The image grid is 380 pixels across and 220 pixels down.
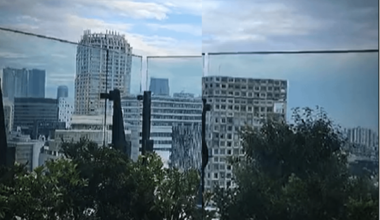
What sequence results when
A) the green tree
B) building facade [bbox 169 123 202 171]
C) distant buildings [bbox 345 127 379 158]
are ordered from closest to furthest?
distant buildings [bbox 345 127 379 158] < the green tree < building facade [bbox 169 123 202 171]

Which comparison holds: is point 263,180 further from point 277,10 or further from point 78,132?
point 78,132

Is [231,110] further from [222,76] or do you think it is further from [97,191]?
[97,191]

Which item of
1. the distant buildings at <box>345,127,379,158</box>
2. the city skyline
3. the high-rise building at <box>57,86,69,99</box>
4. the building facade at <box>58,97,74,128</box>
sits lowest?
the distant buildings at <box>345,127,379,158</box>

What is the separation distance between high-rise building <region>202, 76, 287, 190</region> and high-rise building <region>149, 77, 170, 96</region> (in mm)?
178

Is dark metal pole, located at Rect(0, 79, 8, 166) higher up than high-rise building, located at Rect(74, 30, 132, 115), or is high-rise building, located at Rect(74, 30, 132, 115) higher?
high-rise building, located at Rect(74, 30, 132, 115)

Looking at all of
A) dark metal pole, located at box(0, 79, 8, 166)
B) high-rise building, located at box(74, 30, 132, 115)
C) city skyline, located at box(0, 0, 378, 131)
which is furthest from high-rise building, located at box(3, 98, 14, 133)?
high-rise building, located at box(74, 30, 132, 115)

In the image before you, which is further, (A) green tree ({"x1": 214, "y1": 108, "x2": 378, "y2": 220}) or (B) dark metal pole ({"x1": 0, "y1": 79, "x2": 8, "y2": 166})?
(B) dark metal pole ({"x1": 0, "y1": 79, "x2": 8, "y2": 166})

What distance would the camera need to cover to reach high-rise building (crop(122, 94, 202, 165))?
244cm

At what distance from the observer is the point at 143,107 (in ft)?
8.25

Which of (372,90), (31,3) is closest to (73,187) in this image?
(31,3)

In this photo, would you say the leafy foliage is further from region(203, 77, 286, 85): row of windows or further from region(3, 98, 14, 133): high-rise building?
region(203, 77, 286, 85): row of windows

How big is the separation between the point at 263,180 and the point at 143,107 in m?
0.65

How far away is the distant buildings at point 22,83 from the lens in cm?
247

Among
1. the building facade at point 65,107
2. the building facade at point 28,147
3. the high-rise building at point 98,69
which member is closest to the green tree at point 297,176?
the high-rise building at point 98,69
